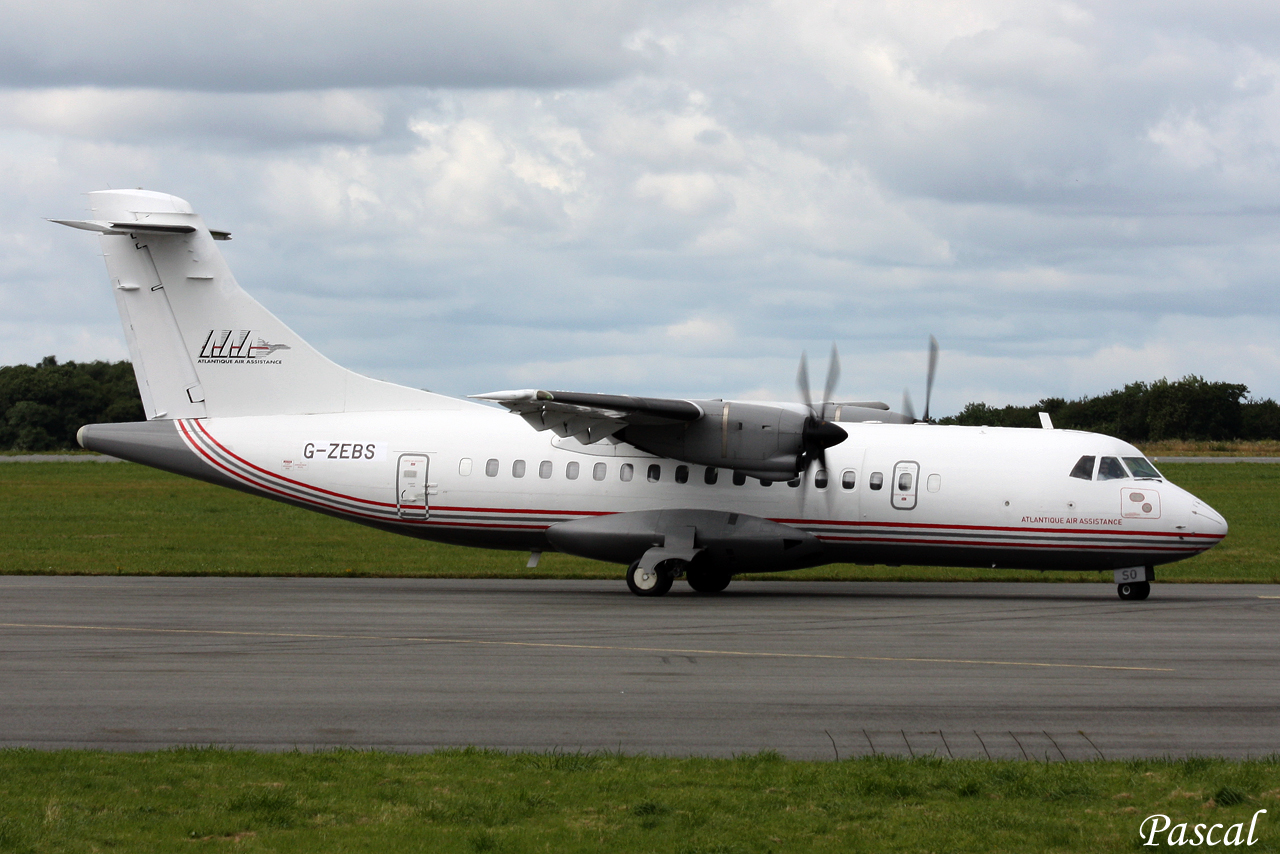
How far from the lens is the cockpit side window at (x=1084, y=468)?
2186 centimetres

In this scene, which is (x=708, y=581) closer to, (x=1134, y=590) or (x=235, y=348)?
(x=1134, y=590)

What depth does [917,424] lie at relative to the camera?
23953mm

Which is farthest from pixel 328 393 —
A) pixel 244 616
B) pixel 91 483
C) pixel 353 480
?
pixel 91 483

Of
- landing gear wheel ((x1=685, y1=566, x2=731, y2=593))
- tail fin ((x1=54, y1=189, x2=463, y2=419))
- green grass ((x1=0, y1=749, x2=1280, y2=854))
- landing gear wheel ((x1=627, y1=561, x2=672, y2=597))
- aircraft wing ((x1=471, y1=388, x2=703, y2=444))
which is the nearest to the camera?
green grass ((x1=0, y1=749, x2=1280, y2=854))

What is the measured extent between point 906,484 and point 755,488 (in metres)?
2.67

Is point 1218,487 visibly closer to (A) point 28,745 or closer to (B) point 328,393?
(B) point 328,393

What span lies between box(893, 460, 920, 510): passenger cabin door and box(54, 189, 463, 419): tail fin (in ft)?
34.3

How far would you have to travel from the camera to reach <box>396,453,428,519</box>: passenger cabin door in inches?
939

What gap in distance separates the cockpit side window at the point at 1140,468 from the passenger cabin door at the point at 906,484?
3642 millimetres

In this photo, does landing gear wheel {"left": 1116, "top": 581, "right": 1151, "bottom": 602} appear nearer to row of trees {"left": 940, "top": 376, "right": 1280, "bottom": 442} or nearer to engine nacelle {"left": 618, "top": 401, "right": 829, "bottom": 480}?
engine nacelle {"left": 618, "top": 401, "right": 829, "bottom": 480}

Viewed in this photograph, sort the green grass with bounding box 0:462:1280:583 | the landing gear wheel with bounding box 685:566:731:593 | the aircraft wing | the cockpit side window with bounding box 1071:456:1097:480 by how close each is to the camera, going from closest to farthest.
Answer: the aircraft wing, the cockpit side window with bounding box 1071:456:1097:480, the landing gear wheel with bounding box 685:566:731:593, the green grass with bounding box 0:462:1280:583

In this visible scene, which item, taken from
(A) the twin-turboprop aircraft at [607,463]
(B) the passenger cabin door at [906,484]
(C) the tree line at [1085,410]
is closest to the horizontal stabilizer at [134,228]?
(A) the twin-turboprop aircraft at [607,463]

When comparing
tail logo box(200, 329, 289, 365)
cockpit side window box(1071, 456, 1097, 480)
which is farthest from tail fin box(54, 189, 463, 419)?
cockpit side window box(1071, 456, 1097, 480)

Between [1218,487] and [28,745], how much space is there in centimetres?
5054
